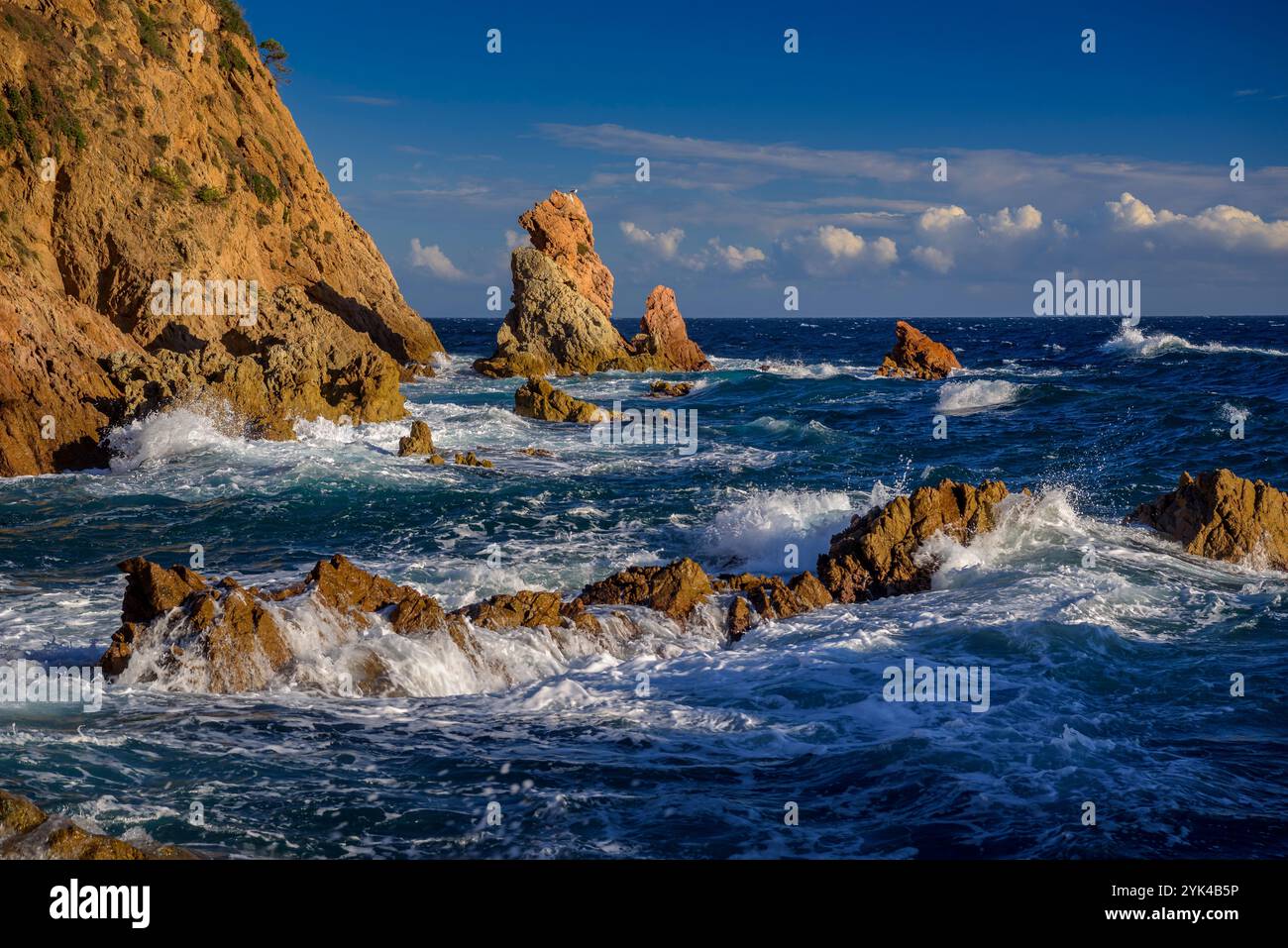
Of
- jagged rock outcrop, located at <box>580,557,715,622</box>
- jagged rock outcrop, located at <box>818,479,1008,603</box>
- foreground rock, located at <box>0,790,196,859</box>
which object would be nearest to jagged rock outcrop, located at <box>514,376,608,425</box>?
jagged rock outcrop, located at <box>818,479,1008,603</box>

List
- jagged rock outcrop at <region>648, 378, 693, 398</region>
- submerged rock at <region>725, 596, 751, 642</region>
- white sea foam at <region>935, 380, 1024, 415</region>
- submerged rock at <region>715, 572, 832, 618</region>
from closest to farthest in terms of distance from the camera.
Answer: submerged rock at <region>725, 596, 751, 642</region>, submerged rock at <region>715, 572, 832, 618</region>, white sea foam at <region>935, 380, 1024, 415</region>, jagged rock outcrop at <region>648, 378, 693, 398</region>

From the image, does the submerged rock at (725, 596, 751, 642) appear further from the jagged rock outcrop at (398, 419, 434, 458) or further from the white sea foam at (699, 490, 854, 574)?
the jagged rock outcrop at (398, 419, 434, 458)

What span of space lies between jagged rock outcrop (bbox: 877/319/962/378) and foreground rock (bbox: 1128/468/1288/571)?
35.0 metres

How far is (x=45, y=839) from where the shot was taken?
537cm

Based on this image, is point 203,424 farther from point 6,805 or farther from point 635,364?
point 635,364

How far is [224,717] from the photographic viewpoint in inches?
343

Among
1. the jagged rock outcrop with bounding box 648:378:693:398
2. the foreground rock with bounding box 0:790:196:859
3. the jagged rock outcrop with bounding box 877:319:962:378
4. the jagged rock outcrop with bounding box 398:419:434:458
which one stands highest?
the jagged rock outcrop with bounding box 877:319:962:378

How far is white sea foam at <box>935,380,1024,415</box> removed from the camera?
37.0m

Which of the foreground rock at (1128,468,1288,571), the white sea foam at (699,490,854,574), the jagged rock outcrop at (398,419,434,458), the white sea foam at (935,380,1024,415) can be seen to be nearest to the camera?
the foreground rock at (1128,468,1288,571)

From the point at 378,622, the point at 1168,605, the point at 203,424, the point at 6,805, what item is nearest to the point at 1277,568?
the point at 1168,605

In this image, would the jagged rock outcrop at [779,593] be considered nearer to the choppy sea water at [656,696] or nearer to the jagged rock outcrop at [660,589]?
the choppy sea water at [656,696]

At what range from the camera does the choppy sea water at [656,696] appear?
705 cm

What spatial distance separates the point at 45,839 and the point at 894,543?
1006 centimetres
